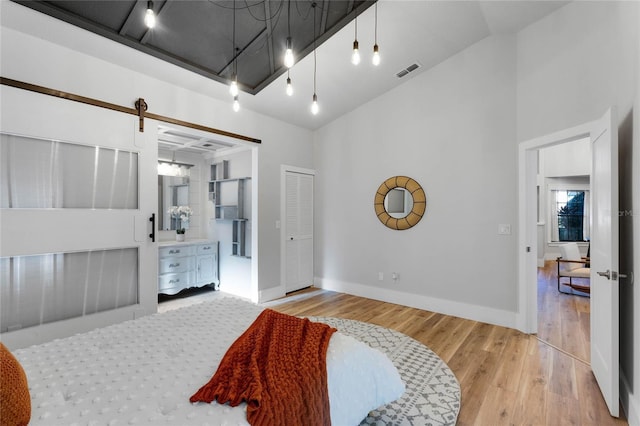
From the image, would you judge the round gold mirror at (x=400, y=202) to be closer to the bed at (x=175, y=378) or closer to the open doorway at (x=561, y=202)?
the bed at (x=175, y=378)

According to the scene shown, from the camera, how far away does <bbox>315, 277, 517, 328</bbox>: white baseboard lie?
3.38 m

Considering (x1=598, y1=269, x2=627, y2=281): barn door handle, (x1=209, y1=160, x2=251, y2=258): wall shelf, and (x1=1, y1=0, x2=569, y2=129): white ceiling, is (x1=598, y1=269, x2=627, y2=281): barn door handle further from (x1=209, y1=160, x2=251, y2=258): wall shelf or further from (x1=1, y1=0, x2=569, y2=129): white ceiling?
(x1=209, y1=160, x2=251, y2=258): wall shelf

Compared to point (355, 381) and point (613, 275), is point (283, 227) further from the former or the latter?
point (613, 275)

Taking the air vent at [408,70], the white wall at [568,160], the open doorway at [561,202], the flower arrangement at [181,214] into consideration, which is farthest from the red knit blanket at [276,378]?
the white wall at [568,160]

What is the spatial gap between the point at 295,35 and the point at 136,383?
3.22 meters

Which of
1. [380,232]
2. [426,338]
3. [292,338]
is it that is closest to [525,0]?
[380,232]

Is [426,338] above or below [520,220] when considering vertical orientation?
below

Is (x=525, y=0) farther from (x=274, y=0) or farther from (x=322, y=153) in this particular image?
(x=322, y=153)

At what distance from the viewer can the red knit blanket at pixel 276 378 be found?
1.15 meters

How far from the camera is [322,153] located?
5.14 meters

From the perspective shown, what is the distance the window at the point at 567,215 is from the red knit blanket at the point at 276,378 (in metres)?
8.88

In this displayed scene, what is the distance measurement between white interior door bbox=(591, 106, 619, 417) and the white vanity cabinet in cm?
484

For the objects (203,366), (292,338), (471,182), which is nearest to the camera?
(203,366)

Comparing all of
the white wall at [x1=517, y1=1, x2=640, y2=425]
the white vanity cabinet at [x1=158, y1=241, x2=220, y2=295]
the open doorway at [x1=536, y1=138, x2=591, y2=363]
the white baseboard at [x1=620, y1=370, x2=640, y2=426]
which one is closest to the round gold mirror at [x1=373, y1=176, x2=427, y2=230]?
the white wall at [x1=517, y1=1, x2=640, y2=425]
